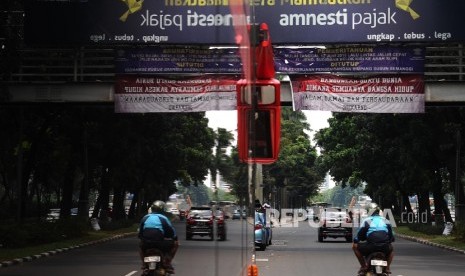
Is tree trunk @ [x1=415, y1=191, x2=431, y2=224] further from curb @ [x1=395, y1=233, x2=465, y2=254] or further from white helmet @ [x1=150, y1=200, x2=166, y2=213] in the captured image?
white helmet @ [x1=150, y1=200, x2=166, y2=213]

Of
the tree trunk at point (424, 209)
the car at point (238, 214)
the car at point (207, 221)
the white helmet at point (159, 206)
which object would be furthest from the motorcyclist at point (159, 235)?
the tree trunk at point (424, 209)

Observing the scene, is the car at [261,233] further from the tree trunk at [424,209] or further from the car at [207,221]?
the tree trunk at [424,209]

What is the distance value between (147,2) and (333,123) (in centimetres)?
4204

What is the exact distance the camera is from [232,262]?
4.63m

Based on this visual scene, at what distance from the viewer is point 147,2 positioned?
22031mm

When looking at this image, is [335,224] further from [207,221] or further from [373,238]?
[207,221]

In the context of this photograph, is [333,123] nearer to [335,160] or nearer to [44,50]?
[335,160]

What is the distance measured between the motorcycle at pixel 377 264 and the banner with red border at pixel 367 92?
9535 millimetres

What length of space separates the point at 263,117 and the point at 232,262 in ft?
4.54

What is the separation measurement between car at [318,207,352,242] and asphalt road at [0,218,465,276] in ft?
22.9

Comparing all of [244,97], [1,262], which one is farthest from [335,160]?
[244,97]

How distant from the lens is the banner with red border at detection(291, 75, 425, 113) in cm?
2230

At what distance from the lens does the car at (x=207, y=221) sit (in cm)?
420

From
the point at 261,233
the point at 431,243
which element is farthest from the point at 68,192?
the point at 431,243
